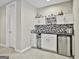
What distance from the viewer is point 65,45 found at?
3.82m

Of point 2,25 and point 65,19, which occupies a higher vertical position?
point 65,19

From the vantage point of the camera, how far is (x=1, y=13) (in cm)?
604

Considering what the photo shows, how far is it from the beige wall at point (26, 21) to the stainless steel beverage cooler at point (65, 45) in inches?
71.3

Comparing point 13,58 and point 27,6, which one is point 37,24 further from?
point 13,58

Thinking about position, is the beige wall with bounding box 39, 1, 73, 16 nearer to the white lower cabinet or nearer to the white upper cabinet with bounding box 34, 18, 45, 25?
the white upper cabinet with bounding box 34, 18, 45, 25

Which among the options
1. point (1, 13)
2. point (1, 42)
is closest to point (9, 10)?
point (1, 13)

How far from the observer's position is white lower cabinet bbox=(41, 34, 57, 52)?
424 centimetres

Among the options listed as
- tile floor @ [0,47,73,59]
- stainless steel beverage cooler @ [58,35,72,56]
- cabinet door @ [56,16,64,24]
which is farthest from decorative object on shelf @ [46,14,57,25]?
tile floor @ [0,47,73,59]

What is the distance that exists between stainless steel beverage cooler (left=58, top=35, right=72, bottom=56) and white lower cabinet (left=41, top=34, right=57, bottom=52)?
0.27m

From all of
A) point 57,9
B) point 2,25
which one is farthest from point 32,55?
point 2,25

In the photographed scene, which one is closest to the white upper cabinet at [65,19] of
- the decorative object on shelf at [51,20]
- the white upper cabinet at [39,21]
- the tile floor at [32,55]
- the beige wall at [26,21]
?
the decorative object on shelf at [51,20]

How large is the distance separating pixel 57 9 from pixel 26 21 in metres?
1.88

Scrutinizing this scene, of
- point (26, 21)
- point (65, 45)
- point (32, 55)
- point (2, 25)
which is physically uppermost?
point (26, 21)

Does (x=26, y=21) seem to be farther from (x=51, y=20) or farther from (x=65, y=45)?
(x=65, y=45)
